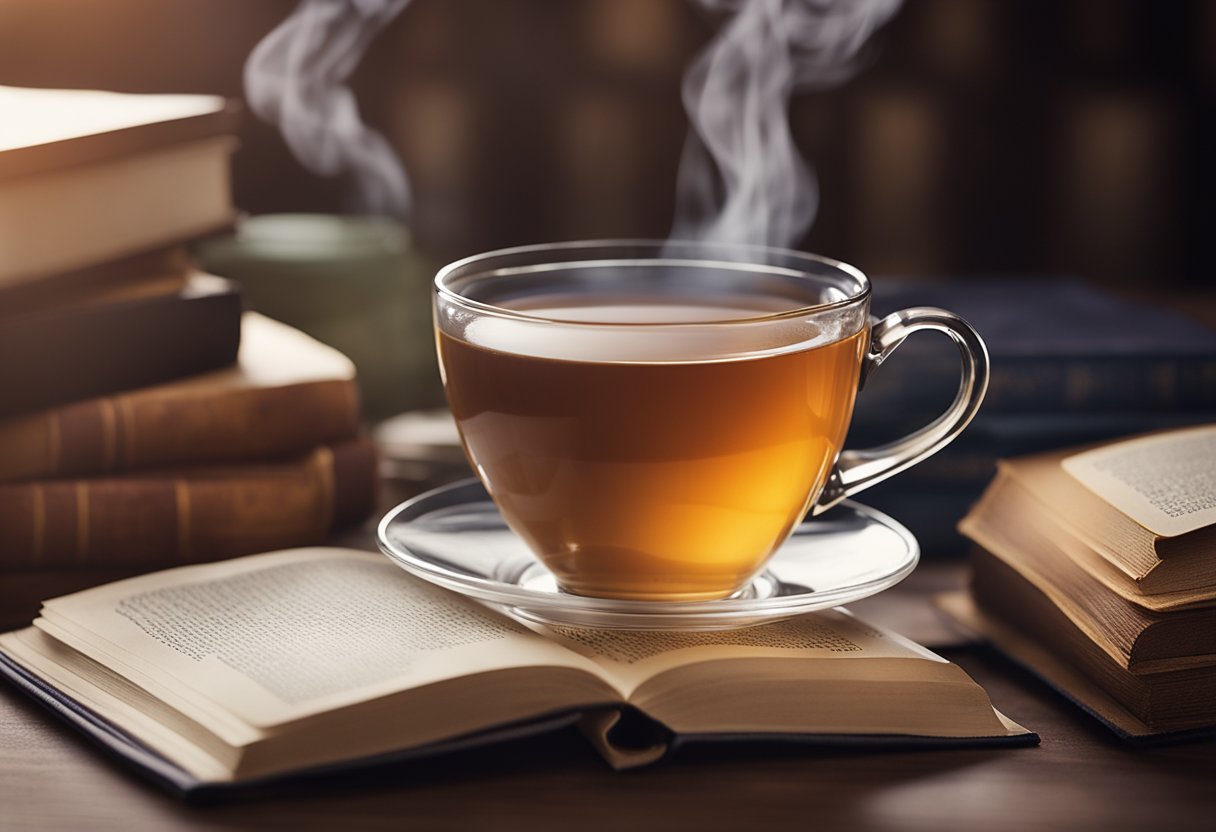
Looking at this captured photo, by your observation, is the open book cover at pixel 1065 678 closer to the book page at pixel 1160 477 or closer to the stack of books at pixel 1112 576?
the stack of books at pixel 1112 576

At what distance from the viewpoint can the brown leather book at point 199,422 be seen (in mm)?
1106

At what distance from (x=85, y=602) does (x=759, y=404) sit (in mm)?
458

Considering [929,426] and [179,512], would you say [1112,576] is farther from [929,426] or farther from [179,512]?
[179,512]

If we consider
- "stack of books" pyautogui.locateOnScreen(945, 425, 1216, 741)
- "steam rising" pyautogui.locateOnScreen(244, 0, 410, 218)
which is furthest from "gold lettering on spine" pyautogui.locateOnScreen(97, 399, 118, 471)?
"steam rising" pyautogui.locateOnScreen(244, 0, 410, 218)

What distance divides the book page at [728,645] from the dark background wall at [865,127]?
152 centimetres

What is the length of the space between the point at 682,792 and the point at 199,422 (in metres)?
0.59

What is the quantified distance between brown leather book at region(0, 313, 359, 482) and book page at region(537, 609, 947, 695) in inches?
16.9

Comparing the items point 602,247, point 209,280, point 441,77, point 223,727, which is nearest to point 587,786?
point 223,727

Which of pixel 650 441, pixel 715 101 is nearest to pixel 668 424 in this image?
pixel 650 441

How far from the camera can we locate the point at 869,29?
87.9 inches

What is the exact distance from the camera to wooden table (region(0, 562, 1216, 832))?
0.73 metres

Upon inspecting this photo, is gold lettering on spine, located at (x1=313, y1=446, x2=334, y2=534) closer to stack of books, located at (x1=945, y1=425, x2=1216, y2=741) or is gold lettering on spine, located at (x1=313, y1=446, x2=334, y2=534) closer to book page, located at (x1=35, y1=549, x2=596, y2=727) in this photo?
book page, located at (x1=35, y1=549, x2=596, y2=727)

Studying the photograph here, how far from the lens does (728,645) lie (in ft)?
2.70

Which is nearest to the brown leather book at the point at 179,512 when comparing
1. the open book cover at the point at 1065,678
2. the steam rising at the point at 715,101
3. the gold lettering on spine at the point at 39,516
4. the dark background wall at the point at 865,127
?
the gold lettering on spine at the point at 39,516
